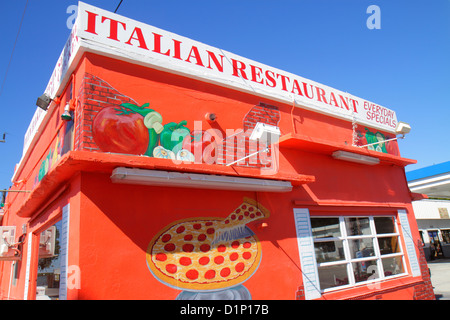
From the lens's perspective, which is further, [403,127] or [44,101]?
[403,127]

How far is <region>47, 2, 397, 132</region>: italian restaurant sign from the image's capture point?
15.7 ft

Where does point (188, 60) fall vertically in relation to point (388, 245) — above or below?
above

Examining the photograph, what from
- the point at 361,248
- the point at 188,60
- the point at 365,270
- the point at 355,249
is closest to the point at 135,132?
the point at 188,60

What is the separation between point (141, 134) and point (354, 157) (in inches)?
180

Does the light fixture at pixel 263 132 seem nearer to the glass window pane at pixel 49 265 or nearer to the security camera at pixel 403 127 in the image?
the security camera at pixel 403 127

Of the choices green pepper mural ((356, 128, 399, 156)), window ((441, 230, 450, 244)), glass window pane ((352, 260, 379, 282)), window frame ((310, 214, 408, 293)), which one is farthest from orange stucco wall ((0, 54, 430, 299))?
window ((441, 230, 450, 244))

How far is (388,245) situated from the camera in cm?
726

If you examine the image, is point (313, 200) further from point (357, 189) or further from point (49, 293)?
point (49, 293)

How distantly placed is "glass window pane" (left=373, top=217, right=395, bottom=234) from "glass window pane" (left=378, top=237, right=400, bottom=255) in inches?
7.1

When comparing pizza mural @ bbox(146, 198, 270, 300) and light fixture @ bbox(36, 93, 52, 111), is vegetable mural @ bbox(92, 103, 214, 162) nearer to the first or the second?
pizza mural @ bbox(146, 198, 270, 300)

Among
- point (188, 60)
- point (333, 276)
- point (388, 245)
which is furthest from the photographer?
point (388, 245)

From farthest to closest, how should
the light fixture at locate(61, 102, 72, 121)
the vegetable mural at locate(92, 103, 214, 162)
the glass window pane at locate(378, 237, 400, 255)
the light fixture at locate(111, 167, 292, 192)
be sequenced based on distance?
the glass window pane at locate(378, 237, 400, 255)
the light fixture at locate(61, 102, 72, 121)
the vegetable mural at locate(92, 103, 214, 162)
the light fixture at locate(111, 167, 292, 192)

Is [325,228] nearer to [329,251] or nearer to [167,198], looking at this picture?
[329,251]
